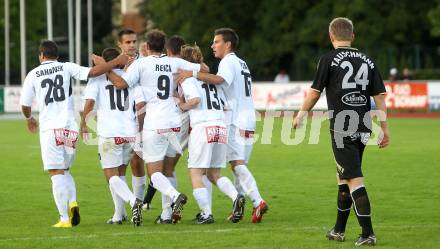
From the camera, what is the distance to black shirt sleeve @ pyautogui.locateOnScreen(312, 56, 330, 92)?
10.5 metres

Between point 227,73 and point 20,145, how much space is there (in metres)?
15.8

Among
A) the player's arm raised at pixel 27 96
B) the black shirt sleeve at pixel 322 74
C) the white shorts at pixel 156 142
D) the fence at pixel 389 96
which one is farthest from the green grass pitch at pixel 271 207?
the fence at pixel 389 96

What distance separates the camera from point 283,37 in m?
56.4

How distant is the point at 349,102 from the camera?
10.5m

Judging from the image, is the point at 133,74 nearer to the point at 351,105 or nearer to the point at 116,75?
the point at 116,75

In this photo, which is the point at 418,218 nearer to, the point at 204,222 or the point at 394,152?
the point at 204,222

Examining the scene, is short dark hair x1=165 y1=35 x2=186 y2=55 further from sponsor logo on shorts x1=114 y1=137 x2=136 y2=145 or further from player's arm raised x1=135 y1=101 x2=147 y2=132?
sponsor logo on shorts x1=114 y1=137 x2=136 y2=145

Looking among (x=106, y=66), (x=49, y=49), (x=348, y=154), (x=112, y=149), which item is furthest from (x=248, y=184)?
(x=49, y=49)

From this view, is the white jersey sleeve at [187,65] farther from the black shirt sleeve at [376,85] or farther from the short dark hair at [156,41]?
the black shirt sleeve at [376,85]

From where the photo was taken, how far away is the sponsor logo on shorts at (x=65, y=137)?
12258mm

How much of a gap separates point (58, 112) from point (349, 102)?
3.67m

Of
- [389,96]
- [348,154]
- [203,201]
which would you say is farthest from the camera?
[389,96]

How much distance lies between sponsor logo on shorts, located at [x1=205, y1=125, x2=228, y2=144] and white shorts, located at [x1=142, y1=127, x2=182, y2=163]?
452 millimetres

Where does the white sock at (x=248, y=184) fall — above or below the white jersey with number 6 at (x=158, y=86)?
below
